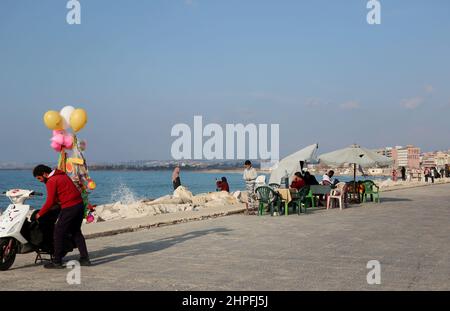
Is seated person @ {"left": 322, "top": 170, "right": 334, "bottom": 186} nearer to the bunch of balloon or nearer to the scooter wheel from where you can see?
the bunch of balloon

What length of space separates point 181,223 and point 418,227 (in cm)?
576

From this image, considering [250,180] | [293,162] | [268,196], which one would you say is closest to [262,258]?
[268,196]

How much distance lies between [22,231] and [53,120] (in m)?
1.75

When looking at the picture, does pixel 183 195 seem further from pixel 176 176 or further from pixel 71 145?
pixel 71 145

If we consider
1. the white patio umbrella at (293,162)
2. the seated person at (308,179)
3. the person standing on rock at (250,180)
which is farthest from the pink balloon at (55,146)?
the white patio umbrella at (293,162)

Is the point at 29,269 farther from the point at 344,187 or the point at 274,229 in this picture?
the point at 344,187

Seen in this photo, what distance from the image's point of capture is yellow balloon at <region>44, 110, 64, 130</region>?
8294mm

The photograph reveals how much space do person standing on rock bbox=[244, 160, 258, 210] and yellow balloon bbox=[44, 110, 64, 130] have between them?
8811 millimetres

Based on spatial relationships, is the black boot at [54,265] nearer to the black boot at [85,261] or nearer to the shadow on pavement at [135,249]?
the black boot at [85,261]

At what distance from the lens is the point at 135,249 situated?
374 inches

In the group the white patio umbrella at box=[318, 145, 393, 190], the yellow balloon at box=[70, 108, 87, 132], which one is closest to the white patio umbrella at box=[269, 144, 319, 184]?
the white patio umbrella at box=[318, 145, 393, 190]

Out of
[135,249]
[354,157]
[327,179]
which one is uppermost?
[354,157]
